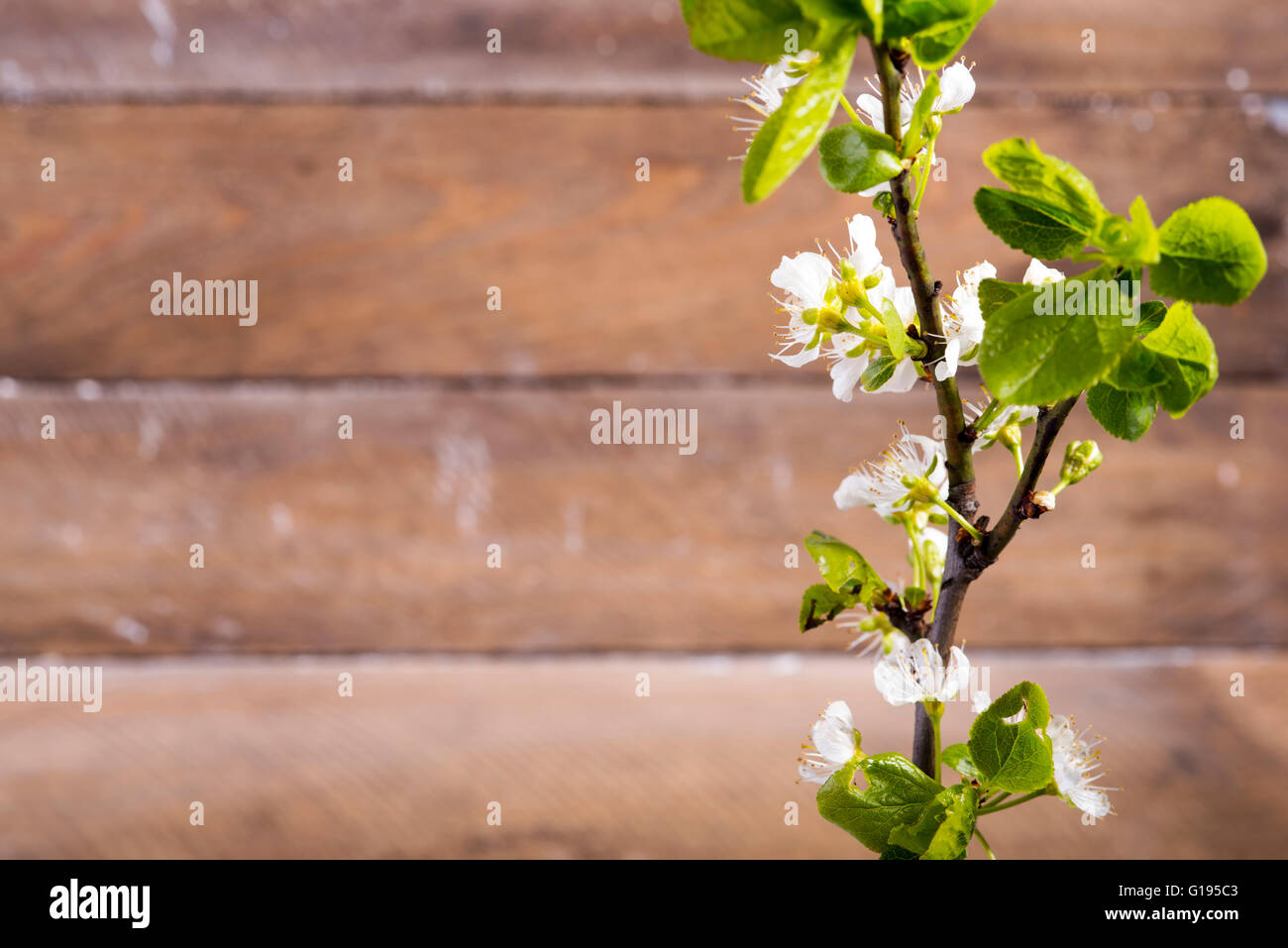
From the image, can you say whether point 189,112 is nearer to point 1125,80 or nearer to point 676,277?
point 676,277

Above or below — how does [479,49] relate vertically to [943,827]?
above

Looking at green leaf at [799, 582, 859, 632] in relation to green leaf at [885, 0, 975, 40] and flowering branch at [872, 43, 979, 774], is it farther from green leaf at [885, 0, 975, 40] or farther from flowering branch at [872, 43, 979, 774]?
green leaf at [885, 0, 975, 40]

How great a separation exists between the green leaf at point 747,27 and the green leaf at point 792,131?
1cm

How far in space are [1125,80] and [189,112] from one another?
0.80 m

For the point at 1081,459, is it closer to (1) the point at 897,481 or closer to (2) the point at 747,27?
(1) the point at 897,481

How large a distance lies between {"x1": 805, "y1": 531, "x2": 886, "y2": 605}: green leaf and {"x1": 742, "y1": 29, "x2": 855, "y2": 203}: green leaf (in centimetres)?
12

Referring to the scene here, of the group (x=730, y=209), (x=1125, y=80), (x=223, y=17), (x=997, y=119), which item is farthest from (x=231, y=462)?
(x=1125, y=80)

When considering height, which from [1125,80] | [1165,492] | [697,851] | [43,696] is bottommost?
[697,851]

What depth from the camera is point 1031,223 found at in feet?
0.68

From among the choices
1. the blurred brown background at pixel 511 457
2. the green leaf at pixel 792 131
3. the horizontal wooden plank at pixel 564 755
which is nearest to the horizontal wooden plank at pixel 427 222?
the blurred brown background at pixel 511 457

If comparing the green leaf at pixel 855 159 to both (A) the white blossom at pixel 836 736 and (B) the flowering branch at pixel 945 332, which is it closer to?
(B) the flowering branch at pixel 945 332

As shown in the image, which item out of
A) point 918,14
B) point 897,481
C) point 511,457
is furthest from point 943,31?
point 511,457

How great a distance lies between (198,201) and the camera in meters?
0.77

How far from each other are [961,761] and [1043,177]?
16 cm
